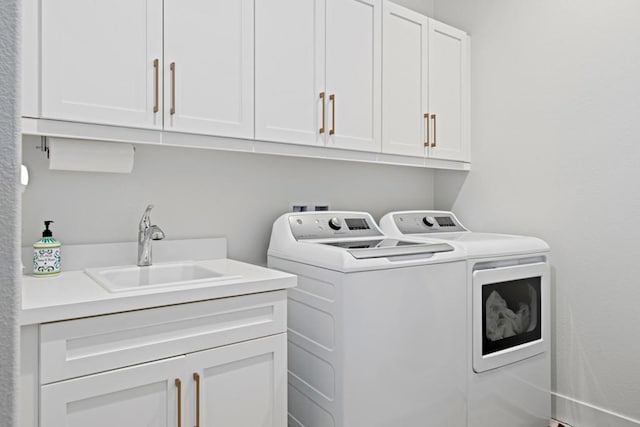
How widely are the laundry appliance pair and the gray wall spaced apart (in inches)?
47.9

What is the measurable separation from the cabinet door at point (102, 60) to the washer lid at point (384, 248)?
35.4 inches

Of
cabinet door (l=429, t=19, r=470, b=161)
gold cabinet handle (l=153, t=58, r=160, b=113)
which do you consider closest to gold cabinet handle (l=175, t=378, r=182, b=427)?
gold cabinet handle (l=153, t=58, r=160, b=113)

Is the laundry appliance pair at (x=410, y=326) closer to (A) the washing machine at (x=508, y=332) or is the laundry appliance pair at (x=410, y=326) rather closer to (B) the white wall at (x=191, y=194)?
(A) the washing machine at (x=508, y=332)

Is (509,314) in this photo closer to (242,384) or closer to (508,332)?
(508,332)

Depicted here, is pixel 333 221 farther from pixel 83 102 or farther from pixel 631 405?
pixel 631 405

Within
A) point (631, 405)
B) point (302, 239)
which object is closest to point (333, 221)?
point (302, 239)

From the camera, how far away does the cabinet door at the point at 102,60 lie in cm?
134

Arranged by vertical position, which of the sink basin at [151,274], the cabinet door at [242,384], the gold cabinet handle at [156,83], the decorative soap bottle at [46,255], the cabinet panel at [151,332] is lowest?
the cabinet door at [242,384]

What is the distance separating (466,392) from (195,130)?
1.61 meters

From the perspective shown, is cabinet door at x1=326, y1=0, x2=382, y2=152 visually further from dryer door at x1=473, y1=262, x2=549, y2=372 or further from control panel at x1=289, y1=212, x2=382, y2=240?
dryer door at x1=473, y1=262, x2=549, y2=372

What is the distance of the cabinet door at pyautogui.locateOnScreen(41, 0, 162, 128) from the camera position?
1.34 metres

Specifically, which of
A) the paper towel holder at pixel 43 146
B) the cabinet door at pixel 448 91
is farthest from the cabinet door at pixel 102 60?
the cabinet door at pixel 448 91

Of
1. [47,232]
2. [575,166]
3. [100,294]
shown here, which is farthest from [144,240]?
[575,166]

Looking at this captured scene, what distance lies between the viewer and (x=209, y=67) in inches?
64.7
